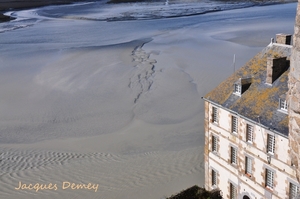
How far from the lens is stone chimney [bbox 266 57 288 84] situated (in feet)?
45.2

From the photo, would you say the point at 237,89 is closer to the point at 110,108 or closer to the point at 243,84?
the point at 243,84

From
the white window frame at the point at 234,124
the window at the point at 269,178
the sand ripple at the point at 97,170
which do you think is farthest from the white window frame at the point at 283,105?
the sand ripple at the point at 97,170

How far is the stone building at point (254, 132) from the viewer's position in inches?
504

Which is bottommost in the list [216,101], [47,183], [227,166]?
[47,183]

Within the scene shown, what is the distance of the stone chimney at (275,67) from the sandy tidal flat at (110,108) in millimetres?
6455

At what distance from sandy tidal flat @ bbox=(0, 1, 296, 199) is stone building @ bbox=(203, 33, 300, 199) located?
293cm

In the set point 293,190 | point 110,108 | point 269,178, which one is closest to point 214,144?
point 269,178

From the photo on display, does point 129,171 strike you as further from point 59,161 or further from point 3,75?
point 3,75

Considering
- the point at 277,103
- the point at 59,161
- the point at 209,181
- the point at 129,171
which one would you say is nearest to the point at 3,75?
the point at 59,161

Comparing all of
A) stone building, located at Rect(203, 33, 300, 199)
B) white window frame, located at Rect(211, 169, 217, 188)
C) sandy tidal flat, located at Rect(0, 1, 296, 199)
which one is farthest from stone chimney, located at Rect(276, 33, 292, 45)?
sandy tidal flat, located at Rect(0, 1, 296, 199)

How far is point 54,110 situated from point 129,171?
1035 centimetres

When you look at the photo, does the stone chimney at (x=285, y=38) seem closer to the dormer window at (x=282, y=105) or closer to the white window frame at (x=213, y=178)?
the dormer window at (x=282, y=105)

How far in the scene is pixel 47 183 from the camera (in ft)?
61.4

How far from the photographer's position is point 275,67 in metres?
13.9
